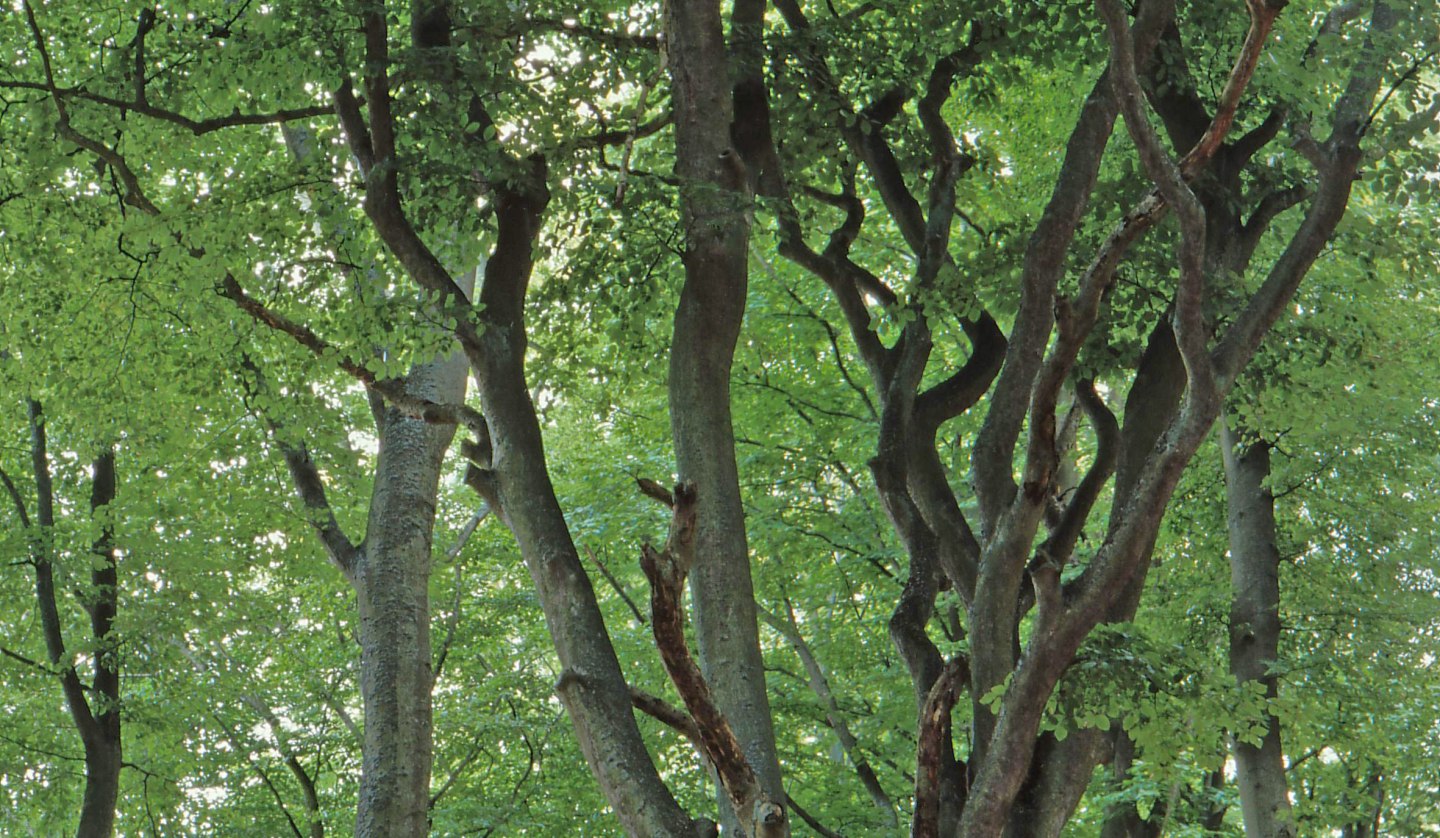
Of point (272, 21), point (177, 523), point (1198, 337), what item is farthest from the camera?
point (177, 523)

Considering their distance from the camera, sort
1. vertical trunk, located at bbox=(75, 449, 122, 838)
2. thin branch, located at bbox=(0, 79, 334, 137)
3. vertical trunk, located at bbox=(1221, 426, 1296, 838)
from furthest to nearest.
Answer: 1. vertical trunk, located at bbox=(75, 449, 122, 838)
2. vertical trunk, located at bbox=(1221, 426, 1296, 838)
3. thin branch, located at bbox=(0, 79, 334, 137)

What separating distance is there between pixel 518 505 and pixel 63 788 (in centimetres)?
1019

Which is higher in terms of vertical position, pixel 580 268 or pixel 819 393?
pixel 819 393

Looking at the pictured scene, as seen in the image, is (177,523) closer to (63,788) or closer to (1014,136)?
(63,788)

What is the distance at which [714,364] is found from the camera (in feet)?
19.3

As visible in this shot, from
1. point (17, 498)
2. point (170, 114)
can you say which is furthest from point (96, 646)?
point (170, 114)

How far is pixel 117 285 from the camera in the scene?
906 centimetres

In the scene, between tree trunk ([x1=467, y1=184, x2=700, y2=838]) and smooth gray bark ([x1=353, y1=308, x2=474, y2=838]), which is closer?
tree trunk ([x1=467, y1=184, x2=700, y2=838])

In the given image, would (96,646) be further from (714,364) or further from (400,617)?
(714,364)

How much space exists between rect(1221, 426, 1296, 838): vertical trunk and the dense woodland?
34 millimetres

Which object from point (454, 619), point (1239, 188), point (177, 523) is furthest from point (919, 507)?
point (454, 619)

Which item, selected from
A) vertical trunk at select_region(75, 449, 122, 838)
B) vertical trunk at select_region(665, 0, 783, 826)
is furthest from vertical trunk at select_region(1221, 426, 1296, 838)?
vertical trunk at select_region(75, 449, 122, 838)

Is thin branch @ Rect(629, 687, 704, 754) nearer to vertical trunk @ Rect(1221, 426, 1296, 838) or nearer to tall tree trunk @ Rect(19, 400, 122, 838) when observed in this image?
vertical trunk @ Rect(1221, 426, 1296, 838)

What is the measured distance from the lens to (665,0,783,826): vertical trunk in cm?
528
